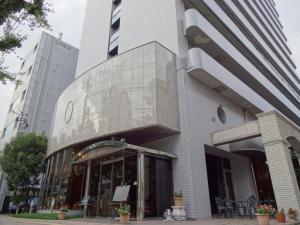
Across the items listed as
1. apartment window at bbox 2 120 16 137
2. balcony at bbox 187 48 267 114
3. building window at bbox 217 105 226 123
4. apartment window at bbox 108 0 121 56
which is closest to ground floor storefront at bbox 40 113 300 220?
building window at bbox 217 105 226 123

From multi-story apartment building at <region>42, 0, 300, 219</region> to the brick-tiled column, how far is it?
0.13ft

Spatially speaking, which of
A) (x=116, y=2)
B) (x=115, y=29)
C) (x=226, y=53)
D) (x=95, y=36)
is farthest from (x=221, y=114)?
(x=116, y=2)

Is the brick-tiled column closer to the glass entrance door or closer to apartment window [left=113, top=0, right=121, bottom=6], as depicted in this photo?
the glass entrance door

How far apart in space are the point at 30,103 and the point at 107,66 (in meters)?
21.7

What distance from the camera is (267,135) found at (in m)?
10.8

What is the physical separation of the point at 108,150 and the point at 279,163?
25.3ft

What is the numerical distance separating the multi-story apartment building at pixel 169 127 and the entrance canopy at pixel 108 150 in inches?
2.3

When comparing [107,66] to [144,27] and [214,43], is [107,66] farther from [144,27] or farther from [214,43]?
[214,43]

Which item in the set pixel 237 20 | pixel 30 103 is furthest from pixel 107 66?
pixel 30 103

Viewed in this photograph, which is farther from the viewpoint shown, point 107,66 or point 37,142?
point 37,142

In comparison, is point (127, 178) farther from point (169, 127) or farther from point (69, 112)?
point (69, 112)

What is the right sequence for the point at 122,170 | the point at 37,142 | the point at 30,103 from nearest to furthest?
the point at 122,170 < the point at 37,142 < the point at 30,103

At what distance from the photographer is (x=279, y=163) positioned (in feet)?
33.1

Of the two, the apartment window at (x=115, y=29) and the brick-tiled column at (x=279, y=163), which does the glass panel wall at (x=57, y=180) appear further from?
the brick-tiled column at (x=279, y=163)
